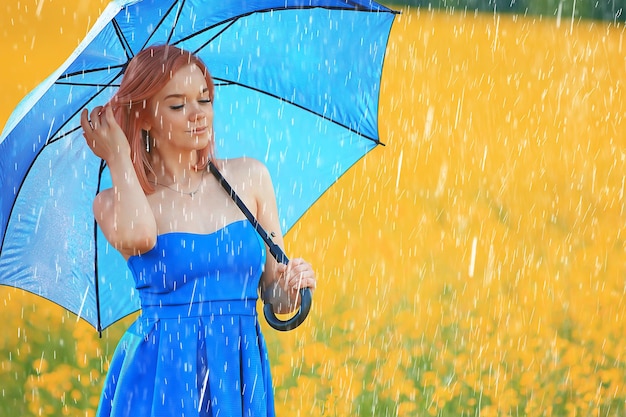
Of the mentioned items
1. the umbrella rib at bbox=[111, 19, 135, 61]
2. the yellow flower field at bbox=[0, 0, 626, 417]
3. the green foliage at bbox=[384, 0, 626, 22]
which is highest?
the green foliage at bbox=[384, 0, 626, 22]

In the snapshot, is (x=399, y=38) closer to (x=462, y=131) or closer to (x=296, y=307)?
(x=462, y=131)

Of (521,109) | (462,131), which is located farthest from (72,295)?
(521,109)

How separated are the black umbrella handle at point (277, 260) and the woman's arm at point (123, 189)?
28cm

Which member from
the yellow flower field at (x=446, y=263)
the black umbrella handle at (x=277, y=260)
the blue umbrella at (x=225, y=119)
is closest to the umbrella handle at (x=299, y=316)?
the black umbrella handle at (x=277, y=260)

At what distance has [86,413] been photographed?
16.8 feet

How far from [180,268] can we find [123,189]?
0.27 metres

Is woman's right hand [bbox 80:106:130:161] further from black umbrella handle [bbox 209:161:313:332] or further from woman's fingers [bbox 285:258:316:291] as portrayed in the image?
woman's fingers [bbox 285:258:316:291]

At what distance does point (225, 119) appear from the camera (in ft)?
11.9

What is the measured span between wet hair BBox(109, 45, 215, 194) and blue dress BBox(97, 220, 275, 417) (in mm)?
249

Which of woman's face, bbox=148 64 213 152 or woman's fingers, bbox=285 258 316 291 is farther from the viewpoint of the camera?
woman's face, bbox=148 64 213 152

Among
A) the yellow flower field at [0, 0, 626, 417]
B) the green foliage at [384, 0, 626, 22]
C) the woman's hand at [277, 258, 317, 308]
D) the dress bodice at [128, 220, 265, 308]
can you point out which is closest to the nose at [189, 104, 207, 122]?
the dress bodice at [128, 220, 265, 308]

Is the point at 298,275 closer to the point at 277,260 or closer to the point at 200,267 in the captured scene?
the point at 277,260

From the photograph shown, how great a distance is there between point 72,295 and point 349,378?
75.5 inches

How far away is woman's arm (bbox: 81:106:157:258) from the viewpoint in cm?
292
